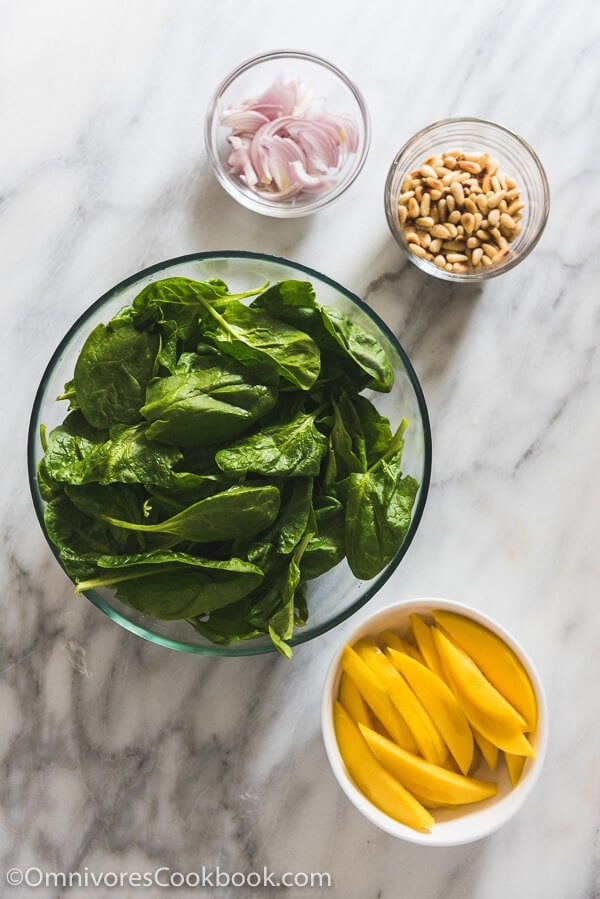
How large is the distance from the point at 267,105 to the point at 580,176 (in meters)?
0.49

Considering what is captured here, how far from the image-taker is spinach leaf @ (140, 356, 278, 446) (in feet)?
3.12

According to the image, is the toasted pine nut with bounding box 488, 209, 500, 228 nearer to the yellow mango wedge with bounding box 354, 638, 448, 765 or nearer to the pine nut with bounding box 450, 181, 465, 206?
the pine nut with bounding box 450, 181, 465, 206

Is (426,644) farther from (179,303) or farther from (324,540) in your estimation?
(179,303)

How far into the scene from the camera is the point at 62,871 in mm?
1255

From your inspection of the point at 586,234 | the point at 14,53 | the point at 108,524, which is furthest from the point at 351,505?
the point at 14,53

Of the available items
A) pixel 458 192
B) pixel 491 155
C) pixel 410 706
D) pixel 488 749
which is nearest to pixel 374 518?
pixel 410 706

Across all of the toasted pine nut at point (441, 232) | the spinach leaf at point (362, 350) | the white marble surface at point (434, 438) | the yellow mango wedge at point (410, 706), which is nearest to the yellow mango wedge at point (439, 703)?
the yellow mango wedge at point (410, 706)

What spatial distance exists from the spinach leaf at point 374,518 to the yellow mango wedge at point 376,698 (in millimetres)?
153

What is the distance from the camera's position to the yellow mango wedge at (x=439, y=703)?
1.12 metres

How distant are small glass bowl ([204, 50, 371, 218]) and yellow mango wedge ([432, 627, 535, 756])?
0.66 metres

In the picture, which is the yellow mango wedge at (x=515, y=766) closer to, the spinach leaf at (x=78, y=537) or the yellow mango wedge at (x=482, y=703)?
the yellow mango wedge at (x=482, y=703)

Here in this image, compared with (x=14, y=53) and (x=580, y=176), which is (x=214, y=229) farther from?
(x=580, y=176)

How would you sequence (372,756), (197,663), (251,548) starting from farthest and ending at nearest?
1. (197,663)
2. (372,756)
3. (251,548)

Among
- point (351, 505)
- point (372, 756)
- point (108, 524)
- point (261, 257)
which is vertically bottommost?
point (372, 756)
